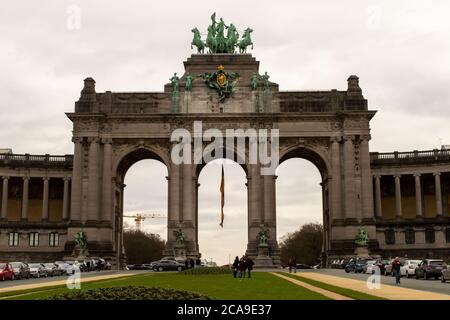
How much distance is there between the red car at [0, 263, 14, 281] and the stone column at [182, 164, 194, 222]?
37.1 meters

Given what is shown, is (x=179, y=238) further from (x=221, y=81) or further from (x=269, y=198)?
(x=221, y=81)

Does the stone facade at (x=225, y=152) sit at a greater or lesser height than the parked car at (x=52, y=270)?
greater

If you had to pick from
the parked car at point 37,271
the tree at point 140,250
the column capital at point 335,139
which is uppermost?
the column capital at point 335,139

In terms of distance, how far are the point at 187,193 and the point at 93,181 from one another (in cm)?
1343

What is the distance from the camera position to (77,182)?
94.8m

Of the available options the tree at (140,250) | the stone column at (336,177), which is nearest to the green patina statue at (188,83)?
the stone column at (336,177)

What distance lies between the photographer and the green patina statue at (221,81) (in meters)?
95.2

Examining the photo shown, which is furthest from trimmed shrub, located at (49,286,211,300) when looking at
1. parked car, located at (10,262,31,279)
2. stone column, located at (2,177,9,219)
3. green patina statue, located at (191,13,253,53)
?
stone column, located at (2,177,9,219)

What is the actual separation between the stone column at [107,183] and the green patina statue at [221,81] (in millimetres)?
16624

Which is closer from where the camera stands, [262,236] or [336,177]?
[262,236]

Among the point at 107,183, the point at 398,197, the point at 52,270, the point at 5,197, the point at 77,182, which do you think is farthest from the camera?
the point at 5,197

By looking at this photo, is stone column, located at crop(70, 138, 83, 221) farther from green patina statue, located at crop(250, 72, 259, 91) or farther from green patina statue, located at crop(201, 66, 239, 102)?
green patina statue, located at crop(250, 72, 259, 91)

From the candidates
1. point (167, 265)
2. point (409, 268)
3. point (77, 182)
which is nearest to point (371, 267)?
point (409, 268)

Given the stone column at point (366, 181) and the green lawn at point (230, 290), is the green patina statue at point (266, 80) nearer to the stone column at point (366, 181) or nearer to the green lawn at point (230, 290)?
the stone column at point (366, 181)
